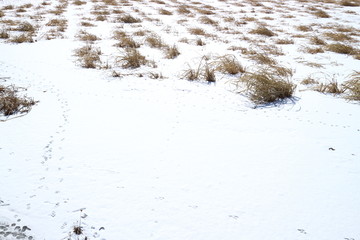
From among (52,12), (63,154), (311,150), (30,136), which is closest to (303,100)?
(311,150)

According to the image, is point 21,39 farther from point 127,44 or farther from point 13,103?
point 13,103

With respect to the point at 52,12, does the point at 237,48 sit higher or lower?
lower

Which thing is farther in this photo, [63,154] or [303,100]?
[303,100]

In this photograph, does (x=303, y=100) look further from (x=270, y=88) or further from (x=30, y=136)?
(x=30, y=136)

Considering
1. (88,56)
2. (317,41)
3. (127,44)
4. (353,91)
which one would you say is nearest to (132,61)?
(88,56)

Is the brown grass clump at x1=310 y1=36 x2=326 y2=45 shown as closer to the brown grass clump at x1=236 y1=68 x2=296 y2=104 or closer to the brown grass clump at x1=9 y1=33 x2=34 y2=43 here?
the brown grass clump at x1=236 y1=68 x2=296 y2=104

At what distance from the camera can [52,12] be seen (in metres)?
10.8

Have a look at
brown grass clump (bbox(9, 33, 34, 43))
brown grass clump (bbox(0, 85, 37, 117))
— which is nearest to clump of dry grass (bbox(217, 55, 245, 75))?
brown grass clump (bbox(0, 85, 37, 117))

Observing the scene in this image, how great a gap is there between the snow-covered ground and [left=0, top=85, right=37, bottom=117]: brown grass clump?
0.14m

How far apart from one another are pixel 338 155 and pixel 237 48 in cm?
479

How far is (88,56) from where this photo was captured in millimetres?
5961

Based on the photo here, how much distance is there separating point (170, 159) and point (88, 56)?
407cm

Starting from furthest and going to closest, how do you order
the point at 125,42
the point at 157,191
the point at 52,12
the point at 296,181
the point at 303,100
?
the point at 52,12 → the point at 125,42 → the point at 303,100 → the point at 296,181 → the point at 157,191

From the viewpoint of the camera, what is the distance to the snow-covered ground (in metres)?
2.17
